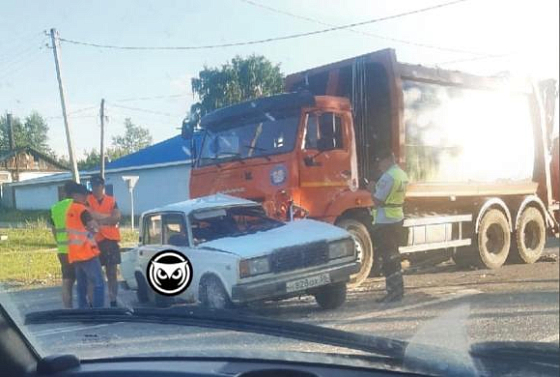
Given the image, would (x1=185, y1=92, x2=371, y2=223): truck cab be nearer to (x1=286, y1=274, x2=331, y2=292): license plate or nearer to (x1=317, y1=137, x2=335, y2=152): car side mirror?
(x1=317, y1=137, x2=335, y2=152): car side mirror

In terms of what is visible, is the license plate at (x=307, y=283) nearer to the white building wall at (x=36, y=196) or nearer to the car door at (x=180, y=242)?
the car door at (x=180, y=242)

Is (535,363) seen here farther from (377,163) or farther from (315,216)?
(377,163)

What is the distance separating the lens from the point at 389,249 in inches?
134

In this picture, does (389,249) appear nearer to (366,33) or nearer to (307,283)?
(307,283)

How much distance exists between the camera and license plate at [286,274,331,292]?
256 centimetres

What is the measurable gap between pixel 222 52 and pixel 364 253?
3.74 ft

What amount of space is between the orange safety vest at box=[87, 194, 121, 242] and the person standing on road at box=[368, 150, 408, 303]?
4.15ft

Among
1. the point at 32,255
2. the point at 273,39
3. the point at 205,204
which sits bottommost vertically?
the point at 32,255

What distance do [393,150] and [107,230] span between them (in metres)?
1.94

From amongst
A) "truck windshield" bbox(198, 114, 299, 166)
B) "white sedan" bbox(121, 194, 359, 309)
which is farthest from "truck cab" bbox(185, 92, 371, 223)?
"white sedan" bbox(121, 194, 359, 309)

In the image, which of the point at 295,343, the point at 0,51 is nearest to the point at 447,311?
the point at 295,343

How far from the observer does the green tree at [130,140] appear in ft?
7.34

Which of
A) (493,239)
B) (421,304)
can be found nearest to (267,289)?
(421,304)

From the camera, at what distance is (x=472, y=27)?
282cm
